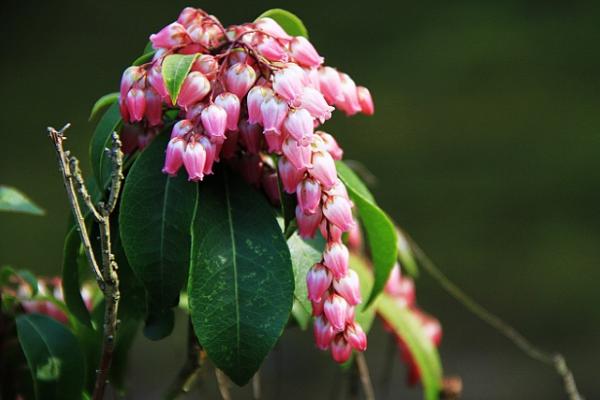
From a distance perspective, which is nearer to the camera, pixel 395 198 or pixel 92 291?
pixel 92 291

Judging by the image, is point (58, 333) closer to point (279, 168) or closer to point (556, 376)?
point (279, 168)

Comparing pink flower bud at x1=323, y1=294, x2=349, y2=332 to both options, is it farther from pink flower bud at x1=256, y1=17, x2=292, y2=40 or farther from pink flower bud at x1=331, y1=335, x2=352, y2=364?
pink flower bud at x1=256, y1=17, x2=292, y2=40

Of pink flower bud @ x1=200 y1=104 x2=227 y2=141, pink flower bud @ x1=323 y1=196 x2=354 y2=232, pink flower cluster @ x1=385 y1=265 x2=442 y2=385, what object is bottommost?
pink flower cluster @ x1=385 y1=265 x2=442 y2=385

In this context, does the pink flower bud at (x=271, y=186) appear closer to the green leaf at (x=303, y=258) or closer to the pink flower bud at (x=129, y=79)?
the green leaf at (x=303, y=258)

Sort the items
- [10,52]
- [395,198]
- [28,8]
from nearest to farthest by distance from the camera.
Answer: [395,198] < [10,52] < [28,8]

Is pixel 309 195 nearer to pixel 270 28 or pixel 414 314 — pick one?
pixel 270 28

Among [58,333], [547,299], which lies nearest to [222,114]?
[58,333]

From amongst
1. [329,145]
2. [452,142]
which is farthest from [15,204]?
[452,142]

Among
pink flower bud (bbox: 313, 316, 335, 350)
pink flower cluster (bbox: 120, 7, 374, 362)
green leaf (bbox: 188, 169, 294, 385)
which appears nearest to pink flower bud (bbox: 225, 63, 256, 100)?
pink flower cluster (bbox: 120, 7, 374, 362)
